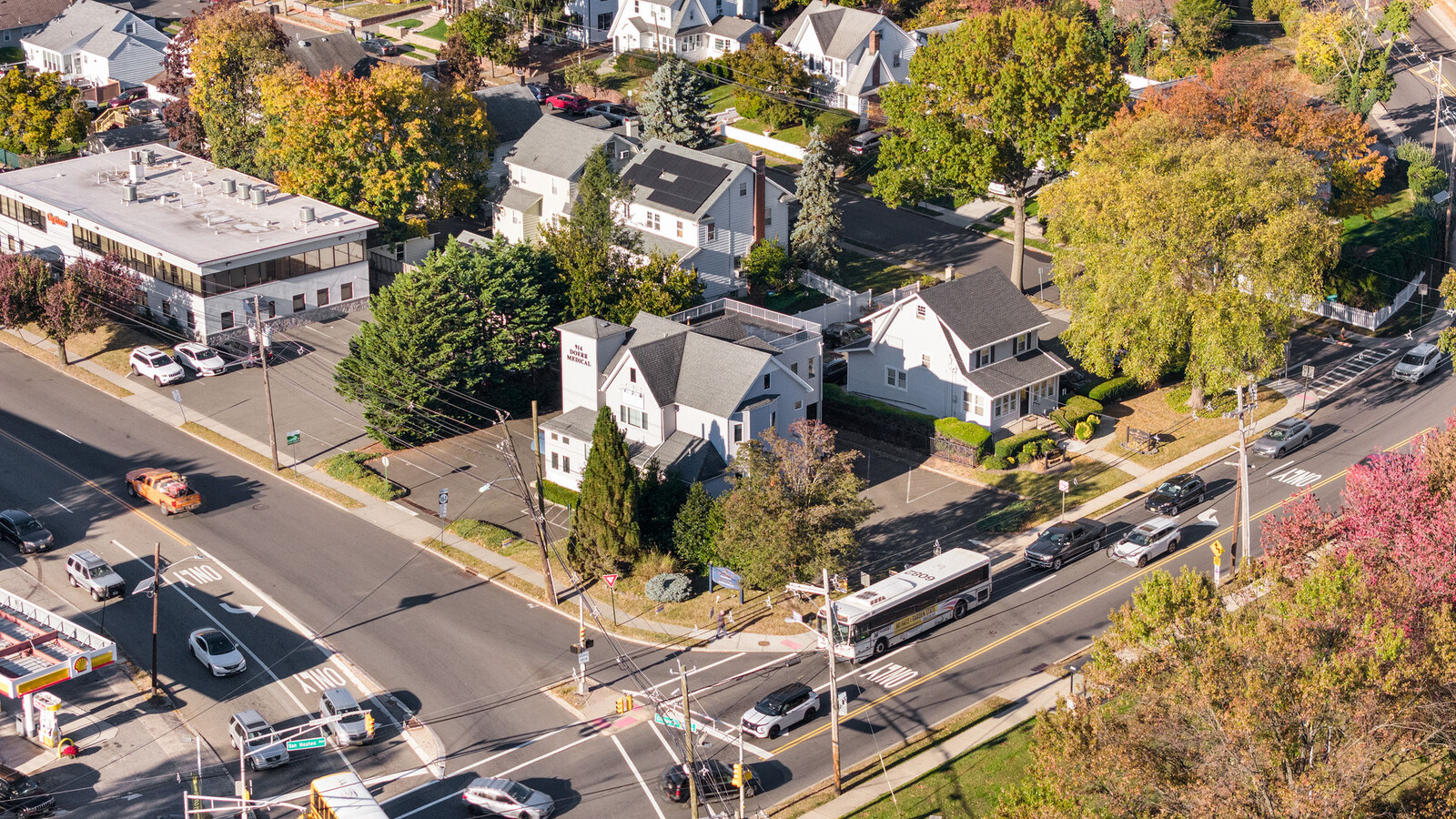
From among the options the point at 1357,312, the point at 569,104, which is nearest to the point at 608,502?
the point at 1357,312

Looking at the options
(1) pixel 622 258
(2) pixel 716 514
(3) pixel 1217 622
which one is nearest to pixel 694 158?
(1) pixel 622 258

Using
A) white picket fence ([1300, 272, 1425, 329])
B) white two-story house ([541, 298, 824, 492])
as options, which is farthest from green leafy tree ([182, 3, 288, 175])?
white picket fence ([1300, 272, 1425, 329])

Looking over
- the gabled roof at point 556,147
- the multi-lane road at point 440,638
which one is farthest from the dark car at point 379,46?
the multi-lane road at point 440,638

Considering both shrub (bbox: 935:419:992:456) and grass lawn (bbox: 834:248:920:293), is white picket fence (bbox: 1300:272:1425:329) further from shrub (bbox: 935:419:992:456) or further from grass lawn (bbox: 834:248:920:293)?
shrub (bbox: 935:419:992:456)

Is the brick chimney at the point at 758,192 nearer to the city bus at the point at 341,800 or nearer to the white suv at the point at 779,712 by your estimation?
the white suv at the point at 779,712

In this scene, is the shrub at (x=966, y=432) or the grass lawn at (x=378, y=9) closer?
the shrub at (x=966, y=432)

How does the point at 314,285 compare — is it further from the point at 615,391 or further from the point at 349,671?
the point at 349,671
